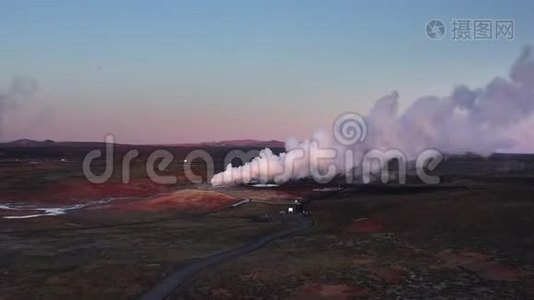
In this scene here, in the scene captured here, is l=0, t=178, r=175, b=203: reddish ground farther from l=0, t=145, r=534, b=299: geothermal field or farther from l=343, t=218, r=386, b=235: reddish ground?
l=343, t=218, r=386, b=235: reddish ground

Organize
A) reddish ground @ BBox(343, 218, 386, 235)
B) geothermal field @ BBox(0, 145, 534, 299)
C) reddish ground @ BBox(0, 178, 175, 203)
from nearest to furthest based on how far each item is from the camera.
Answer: geothermal field @ BBox(0, 145, 534, 299)
reddish ground @ BBox(343, 218, 386, 235)
reddish ground @ BBox(0, 178, 175, 203)

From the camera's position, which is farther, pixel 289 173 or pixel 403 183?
pixel 289 173

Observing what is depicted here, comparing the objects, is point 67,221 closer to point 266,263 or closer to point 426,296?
point 266,263

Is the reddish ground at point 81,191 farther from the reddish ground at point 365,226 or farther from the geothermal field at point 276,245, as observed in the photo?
the reddish ground at point 365,226

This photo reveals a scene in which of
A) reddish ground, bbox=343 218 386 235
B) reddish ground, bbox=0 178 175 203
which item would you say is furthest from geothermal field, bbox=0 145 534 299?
reddish ground, bbox=0 178 175 203

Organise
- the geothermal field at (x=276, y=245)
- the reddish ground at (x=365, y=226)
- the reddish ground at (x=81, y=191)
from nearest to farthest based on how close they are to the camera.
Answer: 1. the geothermal field at (x=276, y=245)
2. the reddish ground at (x=365, y=226)
3. the reddish ground at (x=81, y=191)

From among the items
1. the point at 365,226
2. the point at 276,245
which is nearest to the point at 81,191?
the point at 365,226

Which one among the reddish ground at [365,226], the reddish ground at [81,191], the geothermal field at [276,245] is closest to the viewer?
the geothermal field at [276,245]

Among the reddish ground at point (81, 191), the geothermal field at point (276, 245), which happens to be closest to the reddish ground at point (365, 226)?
the geothermal field at point (276, 245)

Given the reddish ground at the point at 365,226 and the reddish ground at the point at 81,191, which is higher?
the reddish ground at the point at 81,191

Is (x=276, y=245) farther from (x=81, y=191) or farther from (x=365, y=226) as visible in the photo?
(x=81, y=191)

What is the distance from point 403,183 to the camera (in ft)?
416

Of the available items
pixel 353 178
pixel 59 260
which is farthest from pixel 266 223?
pixel 353 178

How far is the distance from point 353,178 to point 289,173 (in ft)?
49.7
